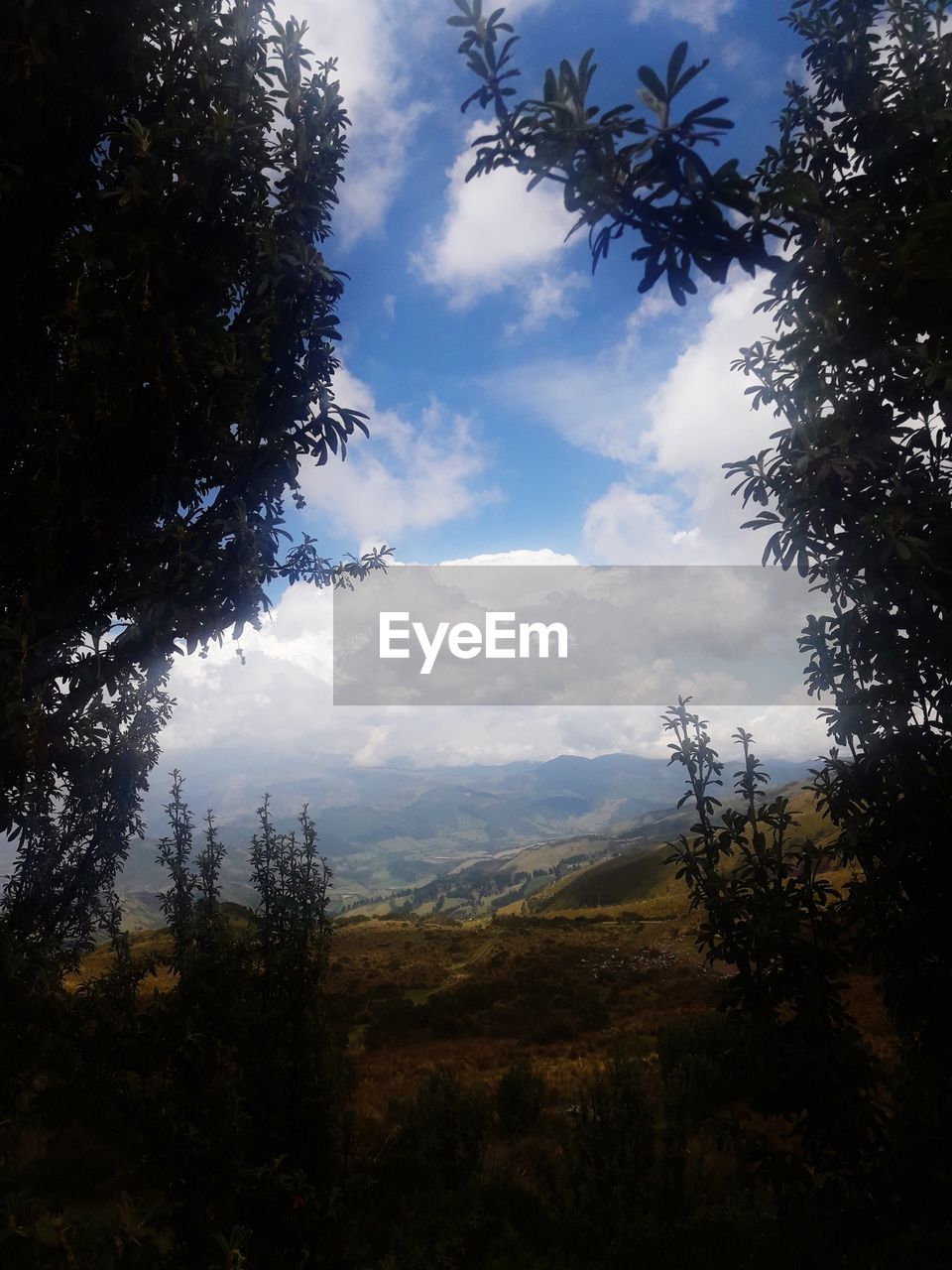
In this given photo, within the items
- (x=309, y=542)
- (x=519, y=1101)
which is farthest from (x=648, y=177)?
(x=519, y=1101)

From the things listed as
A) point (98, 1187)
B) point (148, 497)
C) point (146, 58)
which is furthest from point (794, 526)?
point (98, 1187)

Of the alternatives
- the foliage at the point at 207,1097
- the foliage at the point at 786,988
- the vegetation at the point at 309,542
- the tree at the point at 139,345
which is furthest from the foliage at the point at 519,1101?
the tree at the point at 139,345

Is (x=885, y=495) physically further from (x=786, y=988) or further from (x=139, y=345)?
(x=139, y=345)

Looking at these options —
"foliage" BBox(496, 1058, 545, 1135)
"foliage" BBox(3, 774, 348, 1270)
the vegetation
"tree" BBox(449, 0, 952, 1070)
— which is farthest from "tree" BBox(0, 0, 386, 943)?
"foliage" BBox(496, 1058, 545, 1135)

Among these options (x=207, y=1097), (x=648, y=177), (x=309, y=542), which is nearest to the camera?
(x=648, y=177)

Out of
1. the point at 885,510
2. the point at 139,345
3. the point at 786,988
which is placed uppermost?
the point at 139,345

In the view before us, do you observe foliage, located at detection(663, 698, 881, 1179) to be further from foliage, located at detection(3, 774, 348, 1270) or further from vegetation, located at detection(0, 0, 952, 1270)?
foliage, located at detection(3, 774, 348, 1270)

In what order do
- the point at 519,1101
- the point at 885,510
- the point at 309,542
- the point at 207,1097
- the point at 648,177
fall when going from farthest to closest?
the point at 519,1101
the point at 309,542
the point at 207,1097
the point at 885,510
the point at 648,177

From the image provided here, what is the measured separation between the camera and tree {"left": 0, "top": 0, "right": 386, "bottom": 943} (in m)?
4.46

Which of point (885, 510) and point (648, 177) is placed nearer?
point (648, 177)

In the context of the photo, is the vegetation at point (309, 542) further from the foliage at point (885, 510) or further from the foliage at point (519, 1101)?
the foliage at point (519, 1101)

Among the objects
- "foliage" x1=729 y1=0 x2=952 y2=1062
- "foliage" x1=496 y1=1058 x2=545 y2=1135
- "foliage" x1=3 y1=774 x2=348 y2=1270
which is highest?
"foliage" x1=729 y1=0 x2=952 y2=1062

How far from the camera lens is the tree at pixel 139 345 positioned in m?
4.46

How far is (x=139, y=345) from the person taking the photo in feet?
14.8
